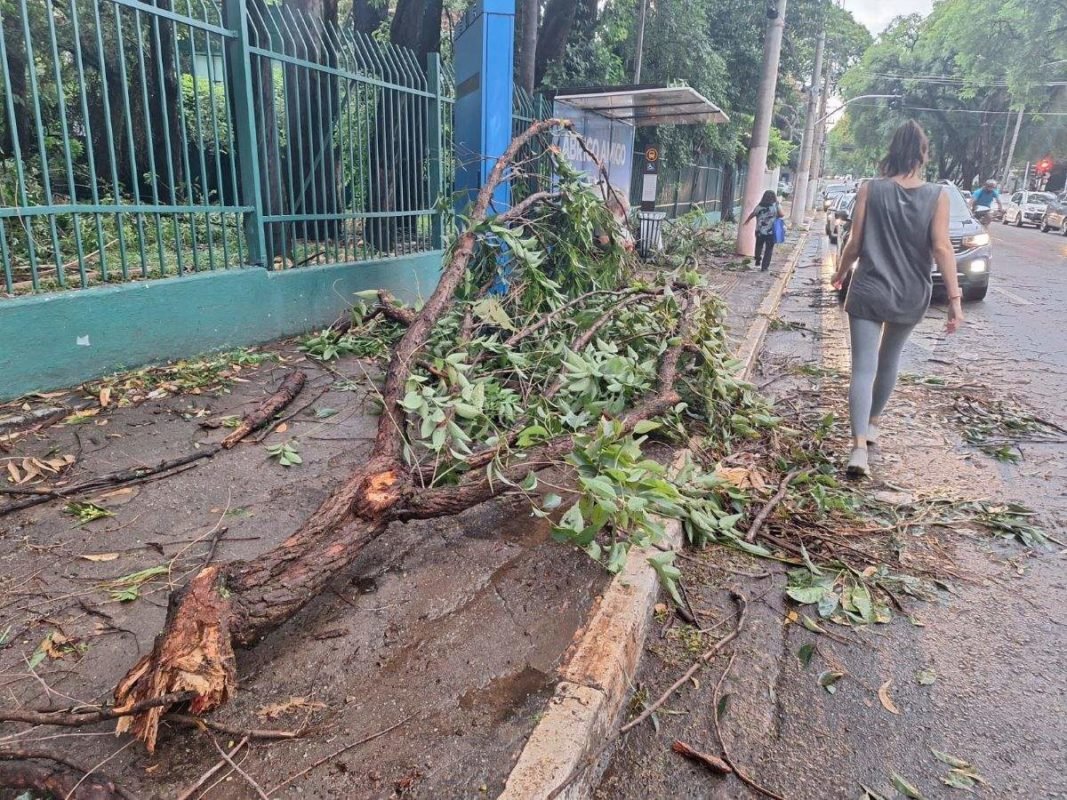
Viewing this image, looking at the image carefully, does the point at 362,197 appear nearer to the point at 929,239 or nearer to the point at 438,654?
the point at 929,239

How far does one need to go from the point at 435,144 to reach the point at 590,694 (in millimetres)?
6889

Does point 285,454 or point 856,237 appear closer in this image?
point 285,454

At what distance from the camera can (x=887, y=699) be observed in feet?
8.19

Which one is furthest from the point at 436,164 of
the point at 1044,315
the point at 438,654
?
the point at 1044,315

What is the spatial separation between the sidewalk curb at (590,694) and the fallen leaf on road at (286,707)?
0.68m

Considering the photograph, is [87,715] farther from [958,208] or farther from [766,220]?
[766,220]

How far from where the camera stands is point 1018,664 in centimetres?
268

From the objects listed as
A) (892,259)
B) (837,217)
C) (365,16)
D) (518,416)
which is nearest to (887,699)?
(518,416)

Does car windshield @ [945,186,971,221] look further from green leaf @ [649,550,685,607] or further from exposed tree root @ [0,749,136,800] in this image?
exposed tree root @ [0,749,136,800]

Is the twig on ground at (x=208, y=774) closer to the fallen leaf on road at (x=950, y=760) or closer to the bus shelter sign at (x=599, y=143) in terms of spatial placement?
the fallen leaf on road at (x=950, y=760)

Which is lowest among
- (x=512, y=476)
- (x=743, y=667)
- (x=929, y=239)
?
(x=743, y=667)

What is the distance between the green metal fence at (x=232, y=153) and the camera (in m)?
4.61

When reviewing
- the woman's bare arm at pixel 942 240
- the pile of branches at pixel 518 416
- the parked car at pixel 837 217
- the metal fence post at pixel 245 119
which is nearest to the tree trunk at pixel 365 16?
the metal fence post at pixel 245 119

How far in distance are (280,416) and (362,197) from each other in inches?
125
